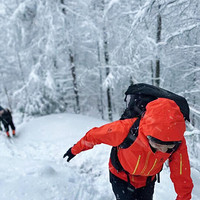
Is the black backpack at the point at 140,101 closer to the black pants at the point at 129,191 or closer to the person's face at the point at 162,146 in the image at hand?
the person's face at the point at 162,146

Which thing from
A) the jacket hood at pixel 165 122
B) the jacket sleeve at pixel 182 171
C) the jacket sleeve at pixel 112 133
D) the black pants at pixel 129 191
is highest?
the jacket hood at pixel 165 122

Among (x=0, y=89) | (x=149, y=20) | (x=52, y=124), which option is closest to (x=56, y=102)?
(x=52, y=124)

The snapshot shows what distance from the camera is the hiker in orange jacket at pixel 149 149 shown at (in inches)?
60.8

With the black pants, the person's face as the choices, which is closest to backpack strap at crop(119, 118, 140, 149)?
the person's face

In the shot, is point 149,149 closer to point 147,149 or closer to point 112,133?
point 147,149

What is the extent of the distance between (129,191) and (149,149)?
1.00 m

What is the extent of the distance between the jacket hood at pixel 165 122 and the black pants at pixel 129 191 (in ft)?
4.14

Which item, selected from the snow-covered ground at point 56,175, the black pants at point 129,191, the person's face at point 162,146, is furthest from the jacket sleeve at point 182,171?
the snow-covered ground at point 56,175

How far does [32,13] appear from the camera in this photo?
10.3m

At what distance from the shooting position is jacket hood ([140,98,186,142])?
1.51 meters

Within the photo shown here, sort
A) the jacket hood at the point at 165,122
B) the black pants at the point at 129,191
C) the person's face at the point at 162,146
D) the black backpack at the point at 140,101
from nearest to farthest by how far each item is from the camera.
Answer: the jacket hood at the point at 165,122
the person's face at the point at 162,146
the black backpack at the point at 140,101
the black pants at the point at 129,191

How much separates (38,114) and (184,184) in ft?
37.4

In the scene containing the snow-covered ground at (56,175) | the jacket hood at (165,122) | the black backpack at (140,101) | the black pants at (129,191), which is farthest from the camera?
the snow-covered ground at (56,175)

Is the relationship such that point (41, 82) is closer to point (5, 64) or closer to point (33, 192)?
point (33, 192)
